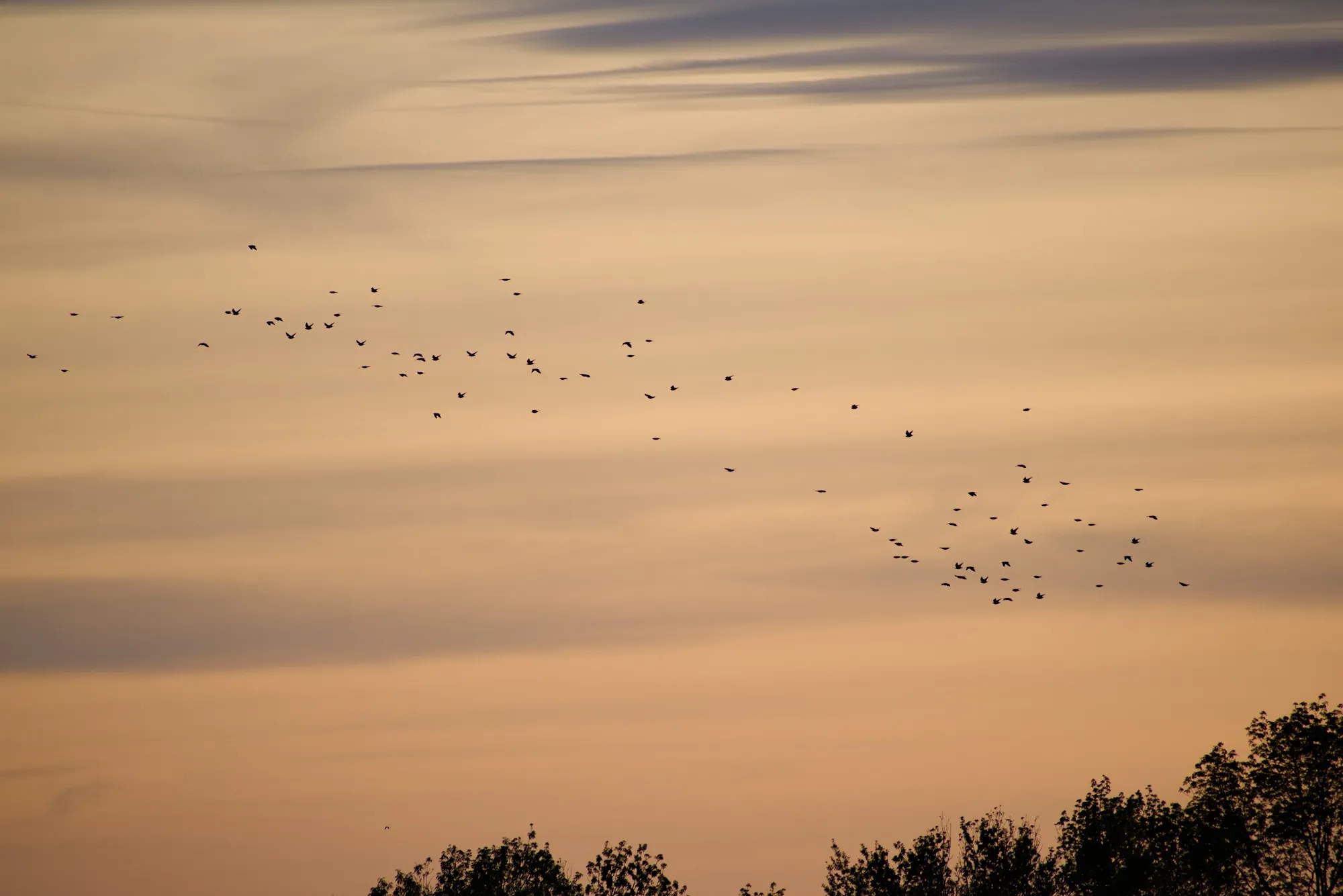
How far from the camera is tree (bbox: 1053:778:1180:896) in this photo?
469 feet

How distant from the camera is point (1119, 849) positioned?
149375 mm

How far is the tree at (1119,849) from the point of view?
143 meters

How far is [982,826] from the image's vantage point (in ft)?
548

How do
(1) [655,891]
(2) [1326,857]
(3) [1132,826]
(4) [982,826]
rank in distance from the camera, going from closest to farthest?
1. (2) [1326,857]
2. (3) [1132,826]
3. (4) [982,826]
4. (1) [655,891]

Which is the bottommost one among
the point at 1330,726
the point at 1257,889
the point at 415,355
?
the point at 1257,889

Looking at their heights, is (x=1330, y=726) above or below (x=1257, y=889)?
above

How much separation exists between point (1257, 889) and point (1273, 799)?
217 inches

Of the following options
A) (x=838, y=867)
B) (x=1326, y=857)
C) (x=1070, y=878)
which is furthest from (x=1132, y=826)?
(x=838, y=867)

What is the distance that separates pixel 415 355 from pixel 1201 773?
58.9 m

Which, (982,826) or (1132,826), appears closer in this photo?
(1132,826)

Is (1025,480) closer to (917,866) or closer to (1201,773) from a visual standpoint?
(1201,773)

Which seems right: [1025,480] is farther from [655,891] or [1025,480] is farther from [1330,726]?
[655,891]

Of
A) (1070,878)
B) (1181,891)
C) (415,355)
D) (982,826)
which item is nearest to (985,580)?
(415,355)

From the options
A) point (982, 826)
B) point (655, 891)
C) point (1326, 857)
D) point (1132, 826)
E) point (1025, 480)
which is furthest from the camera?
point (655, 891)
